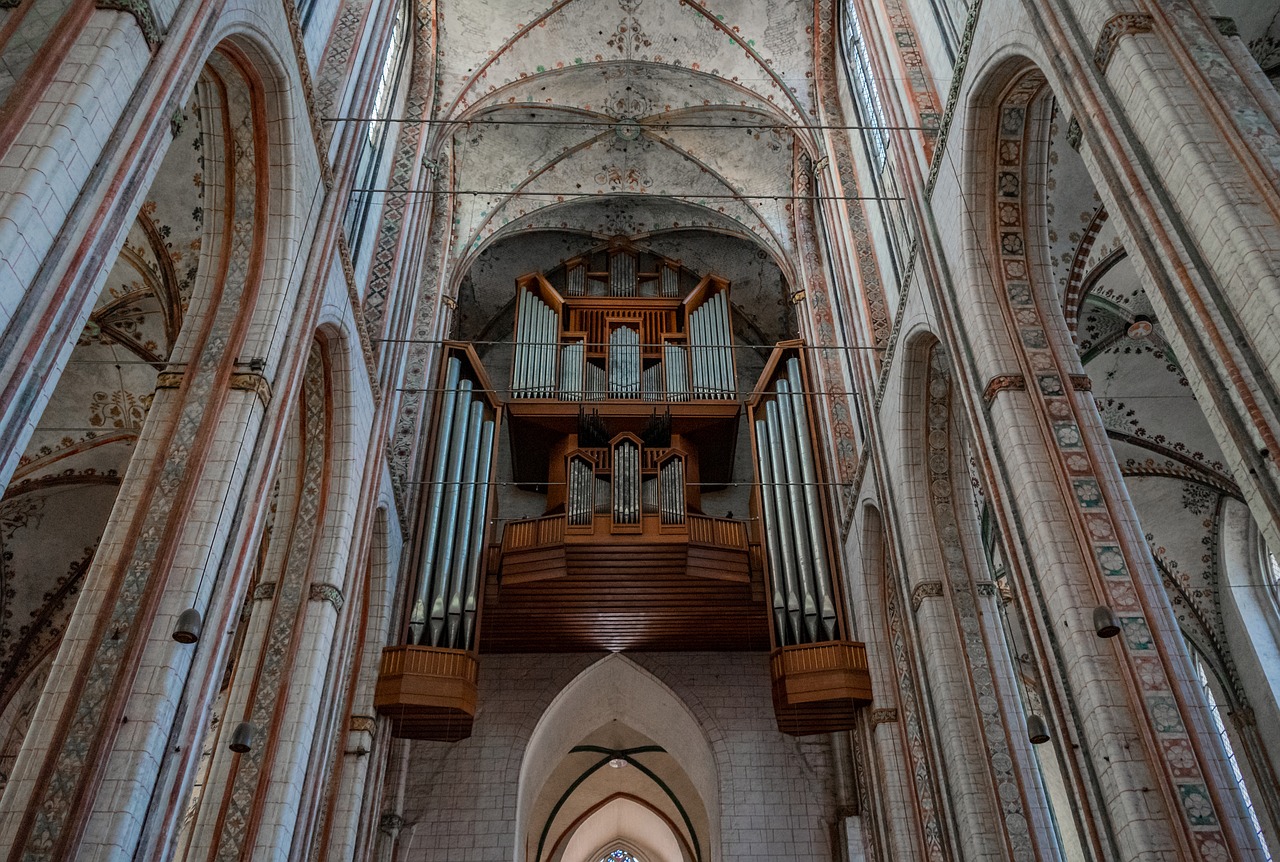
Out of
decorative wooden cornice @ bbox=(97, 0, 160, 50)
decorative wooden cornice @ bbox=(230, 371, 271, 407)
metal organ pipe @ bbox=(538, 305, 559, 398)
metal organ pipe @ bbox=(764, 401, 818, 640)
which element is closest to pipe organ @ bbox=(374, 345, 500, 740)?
metal organ pipe @ bbox=(538, 305, 559, 398)

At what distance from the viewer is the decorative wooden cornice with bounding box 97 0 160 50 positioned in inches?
219

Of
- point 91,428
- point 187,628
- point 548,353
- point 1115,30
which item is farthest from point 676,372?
point 187,628

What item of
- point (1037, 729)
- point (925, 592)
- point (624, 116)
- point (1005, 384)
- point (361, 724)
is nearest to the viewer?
point (1005, 384)

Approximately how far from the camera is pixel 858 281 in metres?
13.9

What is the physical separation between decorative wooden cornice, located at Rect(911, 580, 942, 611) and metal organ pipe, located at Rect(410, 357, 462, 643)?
6.32 meters

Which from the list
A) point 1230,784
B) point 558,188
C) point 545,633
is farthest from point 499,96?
point 1230,784

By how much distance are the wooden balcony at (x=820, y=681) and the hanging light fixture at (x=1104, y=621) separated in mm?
6759

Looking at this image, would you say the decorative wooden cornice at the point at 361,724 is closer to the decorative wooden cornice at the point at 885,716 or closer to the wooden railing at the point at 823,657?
the wooden railing at the point at 823,657

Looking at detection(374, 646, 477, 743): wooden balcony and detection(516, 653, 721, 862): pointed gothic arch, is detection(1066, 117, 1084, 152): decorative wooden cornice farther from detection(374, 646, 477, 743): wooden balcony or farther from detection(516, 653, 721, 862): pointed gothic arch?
detection(516, 653, 721, 862): pointed gothic arch

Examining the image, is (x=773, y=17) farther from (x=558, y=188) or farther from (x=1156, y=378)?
(x=1156, y=378)

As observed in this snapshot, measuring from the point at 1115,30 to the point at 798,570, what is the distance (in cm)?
943

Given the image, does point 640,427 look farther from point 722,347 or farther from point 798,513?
point 798,513

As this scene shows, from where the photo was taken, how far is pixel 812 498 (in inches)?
606

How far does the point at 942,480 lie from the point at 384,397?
21.3ft
